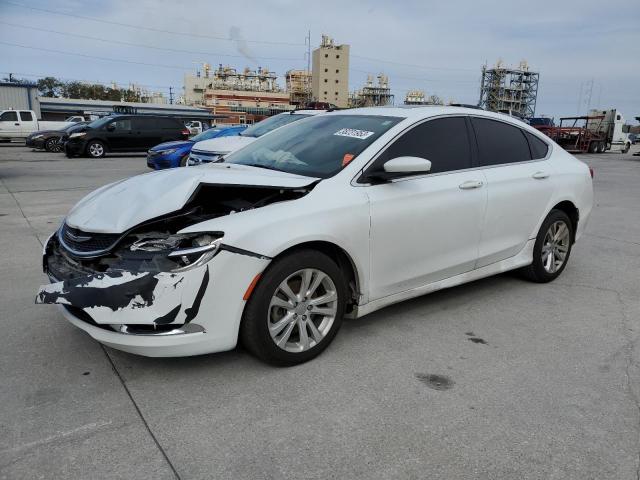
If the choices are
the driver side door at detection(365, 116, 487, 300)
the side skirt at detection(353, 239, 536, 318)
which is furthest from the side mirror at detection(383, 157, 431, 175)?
the side skirt at detection(353, 239, 536, 318)

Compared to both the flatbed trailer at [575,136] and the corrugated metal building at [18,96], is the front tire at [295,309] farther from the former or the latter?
the corrugated metal building at [18,96]

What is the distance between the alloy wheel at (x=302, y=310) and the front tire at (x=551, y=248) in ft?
8.11

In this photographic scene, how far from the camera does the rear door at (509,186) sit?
429 centimetres

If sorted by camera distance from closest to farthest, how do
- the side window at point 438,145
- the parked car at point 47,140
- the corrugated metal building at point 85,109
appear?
the side window at point 438,145, the parked car at point 47,140, the corrugated metal building at point 85,109

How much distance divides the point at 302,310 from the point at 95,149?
1959cm

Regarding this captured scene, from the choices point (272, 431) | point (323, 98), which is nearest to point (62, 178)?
point (272, 431)

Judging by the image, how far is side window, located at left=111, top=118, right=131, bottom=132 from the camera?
67.5 ft

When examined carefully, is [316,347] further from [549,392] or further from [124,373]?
[549,392]

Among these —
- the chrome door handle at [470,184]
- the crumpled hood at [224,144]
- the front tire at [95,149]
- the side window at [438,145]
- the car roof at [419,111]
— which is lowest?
the front tire at [95,149]

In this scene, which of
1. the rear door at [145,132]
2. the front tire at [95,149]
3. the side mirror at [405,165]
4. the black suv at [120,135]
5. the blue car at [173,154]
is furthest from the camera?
the rear door at [145,132]

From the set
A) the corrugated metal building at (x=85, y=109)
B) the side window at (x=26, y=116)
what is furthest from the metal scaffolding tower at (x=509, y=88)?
the side window at (x=26, y=116)

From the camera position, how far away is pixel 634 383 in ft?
10.4

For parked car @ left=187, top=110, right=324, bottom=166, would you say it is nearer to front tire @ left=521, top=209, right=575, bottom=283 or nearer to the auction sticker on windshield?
front tire @ left=521, top=209, right=575, bottom=283

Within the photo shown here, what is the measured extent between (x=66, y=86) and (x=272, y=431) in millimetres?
108031
